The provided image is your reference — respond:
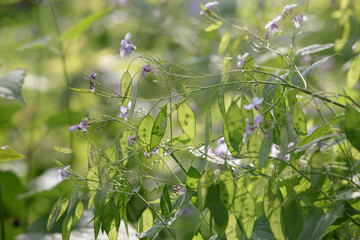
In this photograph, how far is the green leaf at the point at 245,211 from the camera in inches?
21.7

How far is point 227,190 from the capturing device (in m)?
0.54

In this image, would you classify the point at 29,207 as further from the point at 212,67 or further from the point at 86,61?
the point at 86,61

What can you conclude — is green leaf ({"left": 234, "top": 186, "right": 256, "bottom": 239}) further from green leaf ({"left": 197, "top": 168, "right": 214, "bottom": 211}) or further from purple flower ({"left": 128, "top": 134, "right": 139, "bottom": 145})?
purple flower ({"left": 128, "top": 134, "right": 139, "bottom": 145})

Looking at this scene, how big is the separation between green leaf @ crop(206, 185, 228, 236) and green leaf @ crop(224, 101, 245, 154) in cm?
6

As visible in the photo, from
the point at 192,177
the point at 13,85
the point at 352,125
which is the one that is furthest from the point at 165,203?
the point at 13,85

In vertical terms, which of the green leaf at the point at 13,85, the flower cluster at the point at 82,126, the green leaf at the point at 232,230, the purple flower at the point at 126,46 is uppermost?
the purple flower at the point at 126,46

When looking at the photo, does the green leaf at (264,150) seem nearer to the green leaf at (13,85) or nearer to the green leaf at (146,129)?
the green leaf at (146,129)

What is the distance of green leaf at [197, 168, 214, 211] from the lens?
1.78 feet

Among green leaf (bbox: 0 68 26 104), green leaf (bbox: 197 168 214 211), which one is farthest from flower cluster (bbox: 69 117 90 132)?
green leaf (bbox: 0 68 26 104)

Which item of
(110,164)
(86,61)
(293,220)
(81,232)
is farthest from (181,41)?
(293,220)

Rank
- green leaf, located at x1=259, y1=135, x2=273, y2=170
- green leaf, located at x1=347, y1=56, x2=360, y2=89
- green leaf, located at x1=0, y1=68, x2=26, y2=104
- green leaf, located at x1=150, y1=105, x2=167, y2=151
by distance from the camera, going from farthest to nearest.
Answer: green leaf, located at x1=0, y1=68, x2=26, y2=104 → green leaf, located at x1=347, y1=56, x2=360, y2=89 → green leaf, located at x1=150, y1=105, x2=167, y2=151 → green leaf, located at x1=259, y1=135, x2=273, y2=170

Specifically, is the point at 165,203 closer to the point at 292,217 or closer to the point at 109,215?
the point at 109,215

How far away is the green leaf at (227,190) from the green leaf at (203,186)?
0.04 feet

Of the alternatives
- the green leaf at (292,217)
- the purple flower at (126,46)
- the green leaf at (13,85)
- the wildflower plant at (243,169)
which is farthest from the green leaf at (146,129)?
the green leaf at (13,85)
